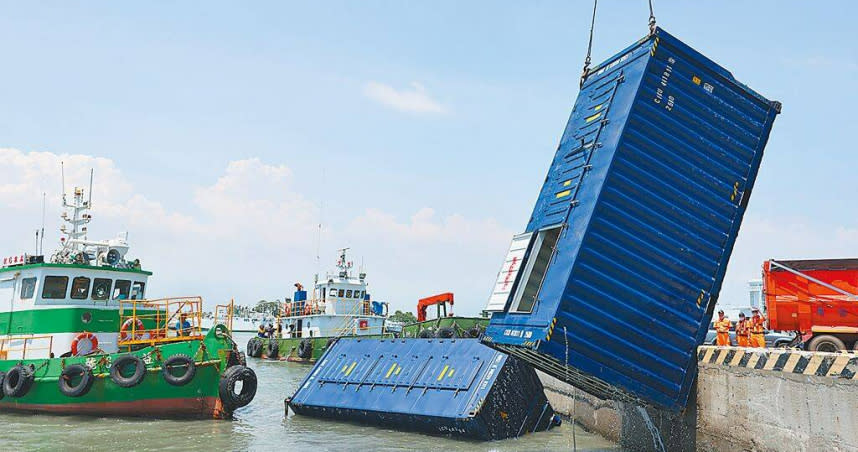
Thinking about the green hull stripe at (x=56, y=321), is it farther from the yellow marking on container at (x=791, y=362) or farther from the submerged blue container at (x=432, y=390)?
the yellow marking on container at (x=791, y=362)

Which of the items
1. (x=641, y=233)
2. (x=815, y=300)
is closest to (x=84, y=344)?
(x=641, y=233)

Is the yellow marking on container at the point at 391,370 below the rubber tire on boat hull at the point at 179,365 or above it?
above

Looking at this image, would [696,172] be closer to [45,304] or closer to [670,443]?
[670,443]

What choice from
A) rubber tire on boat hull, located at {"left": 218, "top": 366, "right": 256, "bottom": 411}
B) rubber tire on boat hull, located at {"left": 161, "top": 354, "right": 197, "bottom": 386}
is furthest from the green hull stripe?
rubber tire on boat hull, located at {"left": 218, "top": 366, "right": 256, "bottom": 411}

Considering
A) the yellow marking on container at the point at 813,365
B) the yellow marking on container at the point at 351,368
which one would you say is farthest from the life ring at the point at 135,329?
the yellow marking on container at the point at 813,365

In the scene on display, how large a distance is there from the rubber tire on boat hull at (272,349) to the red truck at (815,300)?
2716 centimetres

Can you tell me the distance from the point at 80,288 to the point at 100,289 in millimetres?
465

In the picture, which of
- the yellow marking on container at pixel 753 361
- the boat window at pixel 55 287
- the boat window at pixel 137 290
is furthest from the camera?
the boat window at pixel 137 290

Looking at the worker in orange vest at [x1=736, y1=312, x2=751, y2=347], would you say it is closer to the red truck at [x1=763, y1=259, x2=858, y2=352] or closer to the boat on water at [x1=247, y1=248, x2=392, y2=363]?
the red truck at [x1=763, y1=259, x2=858, y2=352]

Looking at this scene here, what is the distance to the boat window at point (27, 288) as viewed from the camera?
1716cm

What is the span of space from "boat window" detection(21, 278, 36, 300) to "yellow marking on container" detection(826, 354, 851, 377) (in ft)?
56.2

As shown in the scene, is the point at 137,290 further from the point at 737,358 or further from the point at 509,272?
the point at 737,358

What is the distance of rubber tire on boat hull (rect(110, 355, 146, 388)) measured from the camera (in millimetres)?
15234

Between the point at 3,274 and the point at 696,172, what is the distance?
56.1 ft
